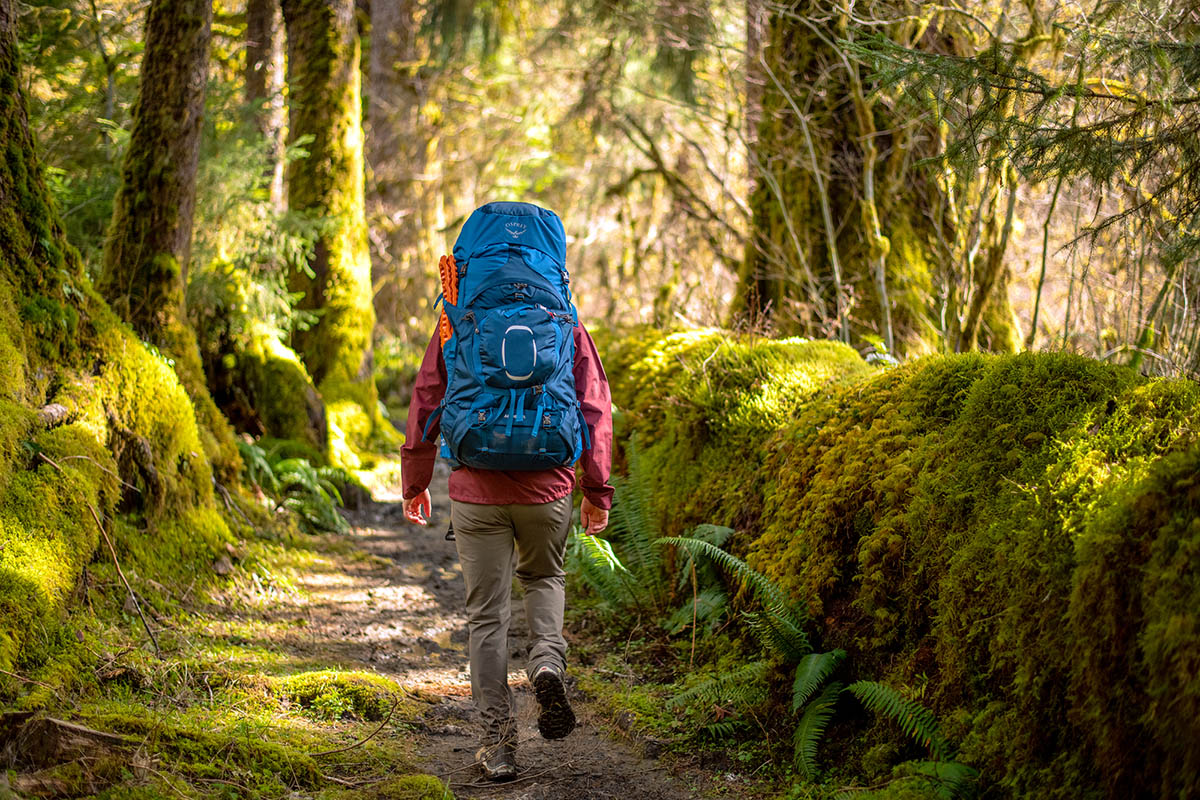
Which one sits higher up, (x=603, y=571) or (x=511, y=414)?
(x=511, y=414)

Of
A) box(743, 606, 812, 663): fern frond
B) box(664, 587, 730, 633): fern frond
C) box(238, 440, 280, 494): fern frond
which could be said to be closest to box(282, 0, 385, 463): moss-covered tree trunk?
box(238, 440, 280, 494): fern frond

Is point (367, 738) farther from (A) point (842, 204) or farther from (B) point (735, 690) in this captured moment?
(A) point (842, 204)

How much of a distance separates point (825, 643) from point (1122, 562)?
1623 mm

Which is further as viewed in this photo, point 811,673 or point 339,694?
point 339,694

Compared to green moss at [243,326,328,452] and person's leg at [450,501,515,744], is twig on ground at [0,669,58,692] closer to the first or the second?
person's leg at [450,501,515,744]

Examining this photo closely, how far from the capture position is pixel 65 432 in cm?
482

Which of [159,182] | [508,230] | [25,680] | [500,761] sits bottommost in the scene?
[500,761]

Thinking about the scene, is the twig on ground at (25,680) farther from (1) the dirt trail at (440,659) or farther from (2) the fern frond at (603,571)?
(2) the fern frond at (603,571)

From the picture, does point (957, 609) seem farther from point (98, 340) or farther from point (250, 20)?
point (250, 20)

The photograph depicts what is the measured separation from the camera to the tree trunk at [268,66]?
33.9ft

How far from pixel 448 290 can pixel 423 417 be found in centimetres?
61

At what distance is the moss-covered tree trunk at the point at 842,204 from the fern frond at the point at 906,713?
14.1 ft

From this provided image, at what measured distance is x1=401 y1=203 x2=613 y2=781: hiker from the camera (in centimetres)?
379

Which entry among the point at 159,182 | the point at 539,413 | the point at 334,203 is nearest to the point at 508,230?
the point at 539,413
